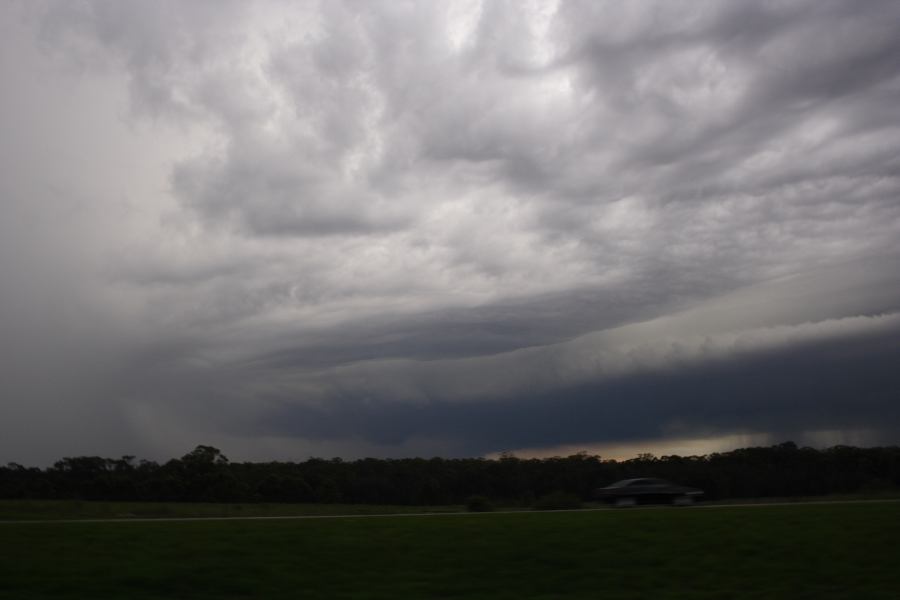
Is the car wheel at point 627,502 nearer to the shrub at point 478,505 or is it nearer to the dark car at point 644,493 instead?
the dark car at point 644,493

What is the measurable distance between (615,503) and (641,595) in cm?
2687

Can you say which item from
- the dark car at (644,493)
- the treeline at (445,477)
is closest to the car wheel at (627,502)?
the dark car at (644,493)

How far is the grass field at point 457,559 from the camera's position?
18.3m

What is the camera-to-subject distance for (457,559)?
69.2ft

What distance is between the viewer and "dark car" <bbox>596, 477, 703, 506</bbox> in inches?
1726

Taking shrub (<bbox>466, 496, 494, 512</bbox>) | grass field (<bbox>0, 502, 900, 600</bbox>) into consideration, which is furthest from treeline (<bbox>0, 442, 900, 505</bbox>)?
grass field (<bbox>0, 502, 900, 600</bbox>)

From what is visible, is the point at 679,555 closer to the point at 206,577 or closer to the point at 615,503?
the point at 206,577

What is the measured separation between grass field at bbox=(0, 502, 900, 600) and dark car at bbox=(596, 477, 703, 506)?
55.6 feet

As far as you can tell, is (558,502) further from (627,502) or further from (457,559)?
(457,559)

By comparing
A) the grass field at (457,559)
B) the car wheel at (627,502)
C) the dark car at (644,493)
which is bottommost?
the grass field at (457,559)

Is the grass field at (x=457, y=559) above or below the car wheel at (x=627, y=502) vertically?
below

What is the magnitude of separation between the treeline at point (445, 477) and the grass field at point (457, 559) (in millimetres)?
43920

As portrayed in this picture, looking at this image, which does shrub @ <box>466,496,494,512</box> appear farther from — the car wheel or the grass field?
the grass field

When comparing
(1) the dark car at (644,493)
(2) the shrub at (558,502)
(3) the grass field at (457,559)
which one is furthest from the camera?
(2) the shrub at (558,502)
